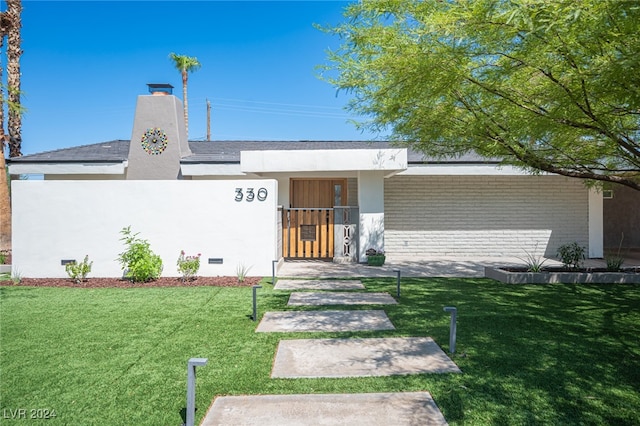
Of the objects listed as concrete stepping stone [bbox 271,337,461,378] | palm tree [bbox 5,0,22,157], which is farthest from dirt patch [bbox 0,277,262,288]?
palm tree [bbox 5,0,22,157]

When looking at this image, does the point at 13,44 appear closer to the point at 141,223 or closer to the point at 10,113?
the point at 10,113

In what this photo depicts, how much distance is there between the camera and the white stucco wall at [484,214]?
14625 mm

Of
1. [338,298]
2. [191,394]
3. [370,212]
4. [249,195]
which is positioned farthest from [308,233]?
[191,394]

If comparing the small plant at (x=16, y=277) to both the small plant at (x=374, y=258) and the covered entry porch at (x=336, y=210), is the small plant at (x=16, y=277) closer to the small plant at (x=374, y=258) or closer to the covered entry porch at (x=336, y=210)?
the covered entry porch at (x=336, y=210)

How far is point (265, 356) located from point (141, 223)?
682 cm

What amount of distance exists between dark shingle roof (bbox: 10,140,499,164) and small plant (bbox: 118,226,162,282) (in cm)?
458

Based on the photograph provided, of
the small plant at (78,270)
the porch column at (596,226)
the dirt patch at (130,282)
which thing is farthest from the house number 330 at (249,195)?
the porch column at (596,226)

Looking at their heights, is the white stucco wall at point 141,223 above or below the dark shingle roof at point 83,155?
below

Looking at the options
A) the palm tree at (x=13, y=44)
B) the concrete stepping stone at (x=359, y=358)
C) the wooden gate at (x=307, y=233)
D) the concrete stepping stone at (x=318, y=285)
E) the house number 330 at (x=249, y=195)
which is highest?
the palm tree at (x=13, y=44)

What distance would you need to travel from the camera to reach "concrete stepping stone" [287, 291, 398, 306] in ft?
23.9

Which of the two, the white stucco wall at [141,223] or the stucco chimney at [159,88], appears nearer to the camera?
the white stucco wall at [141,223]

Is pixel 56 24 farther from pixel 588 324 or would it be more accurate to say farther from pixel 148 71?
pixel 588 324

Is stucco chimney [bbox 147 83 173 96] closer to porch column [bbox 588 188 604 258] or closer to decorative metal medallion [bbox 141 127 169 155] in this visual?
decorative metal medallion [bbox 141 127 169 155]

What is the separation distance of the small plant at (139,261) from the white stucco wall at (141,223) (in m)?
0.19
